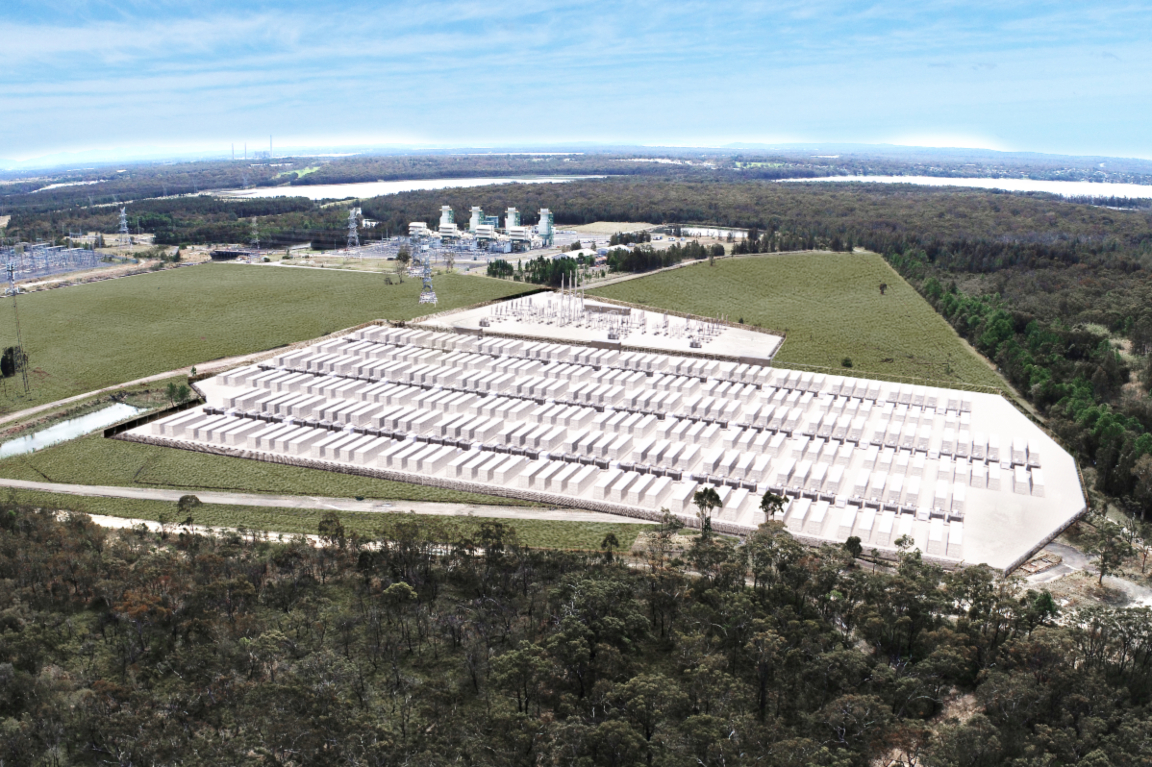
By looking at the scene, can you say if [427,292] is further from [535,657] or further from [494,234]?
[535,657]

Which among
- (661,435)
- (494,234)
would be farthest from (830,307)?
(494,234)

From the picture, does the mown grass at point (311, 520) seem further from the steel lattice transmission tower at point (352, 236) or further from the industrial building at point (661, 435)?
the steel lattice transmission tower at point (352, 236)

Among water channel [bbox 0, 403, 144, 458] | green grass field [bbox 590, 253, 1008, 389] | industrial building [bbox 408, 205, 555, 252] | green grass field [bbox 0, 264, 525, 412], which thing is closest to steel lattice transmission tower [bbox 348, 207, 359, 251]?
industrial building [bbox 408, 205, 555, 252]

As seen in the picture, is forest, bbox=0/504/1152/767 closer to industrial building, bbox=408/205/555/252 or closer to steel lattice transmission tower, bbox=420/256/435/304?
steel lattice transmission tower, bbox=420/256/435/304

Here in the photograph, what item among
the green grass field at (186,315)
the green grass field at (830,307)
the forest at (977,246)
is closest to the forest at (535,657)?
the forest at (977,246)

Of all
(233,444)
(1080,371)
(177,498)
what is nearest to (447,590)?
(177,498)

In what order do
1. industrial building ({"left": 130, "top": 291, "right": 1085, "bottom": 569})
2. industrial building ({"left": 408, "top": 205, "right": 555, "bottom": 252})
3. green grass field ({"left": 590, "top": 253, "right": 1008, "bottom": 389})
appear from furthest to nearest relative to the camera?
industrial building ({"left": 408, "top": 205, "right": 555, "bottom": 252}) < green grass field ({"left": 590, "top": 253, "right": 1008, "bottom": 389}) < industrial building ({"left": 130, "top": 291, "right": 1085, "bottom": 569})

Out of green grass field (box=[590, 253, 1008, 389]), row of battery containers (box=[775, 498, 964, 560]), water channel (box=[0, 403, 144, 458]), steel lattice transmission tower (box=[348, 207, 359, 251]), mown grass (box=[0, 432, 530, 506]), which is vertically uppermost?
steel lattice transmission tower (box=[348, 207, 359, 251])
